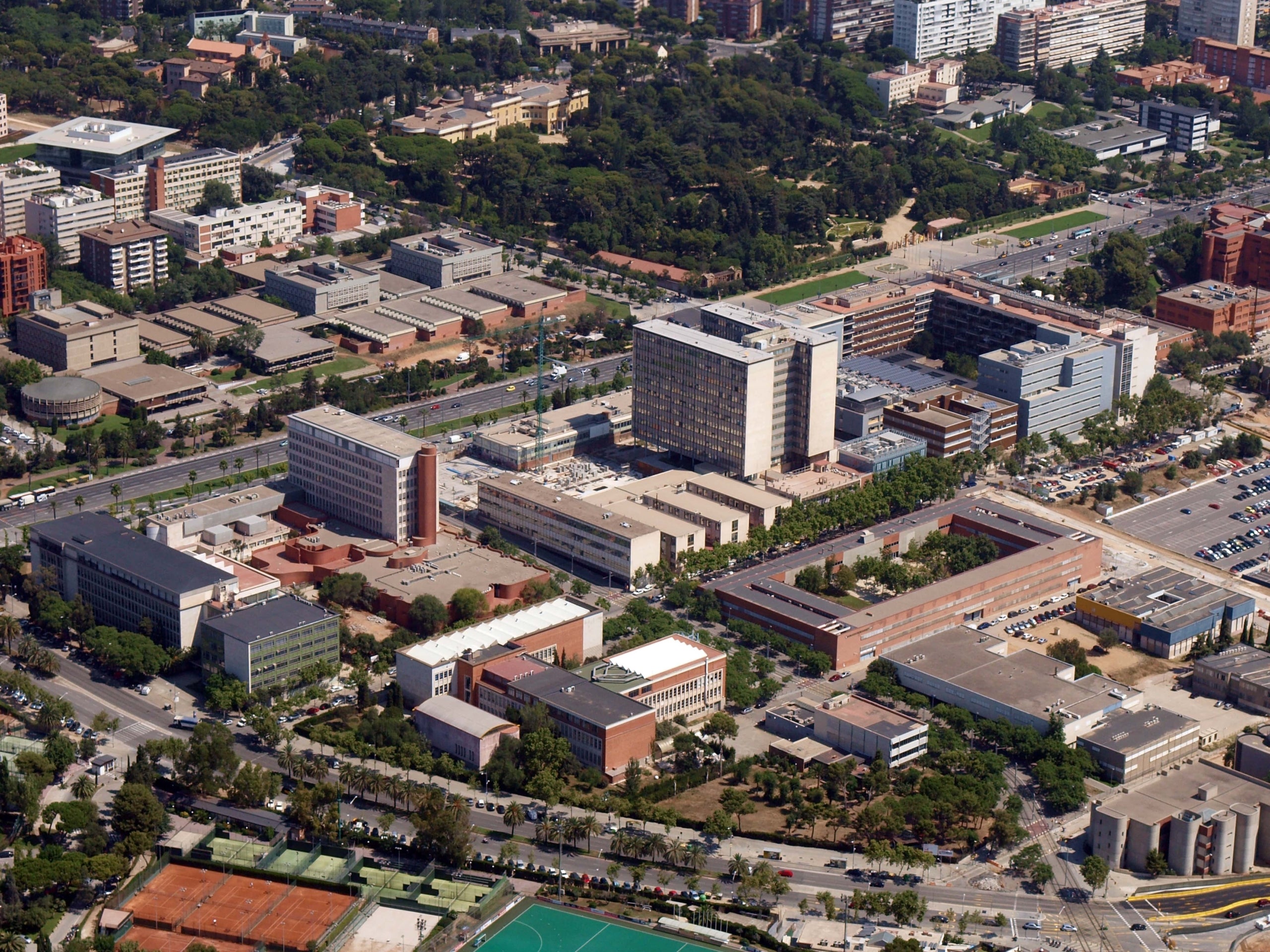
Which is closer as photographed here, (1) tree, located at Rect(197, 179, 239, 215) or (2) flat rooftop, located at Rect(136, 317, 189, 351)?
(2) flat rooftop, located at Rect(136, 317, 189, 351)

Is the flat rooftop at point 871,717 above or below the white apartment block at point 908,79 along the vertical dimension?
below

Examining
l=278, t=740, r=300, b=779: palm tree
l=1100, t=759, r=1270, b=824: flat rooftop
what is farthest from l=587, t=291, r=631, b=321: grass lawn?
l=1100, t=759, r=1270, b=824: flat rooftop

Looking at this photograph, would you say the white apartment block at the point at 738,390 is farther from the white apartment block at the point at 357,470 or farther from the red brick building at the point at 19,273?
the red brick building at the point at 19,273

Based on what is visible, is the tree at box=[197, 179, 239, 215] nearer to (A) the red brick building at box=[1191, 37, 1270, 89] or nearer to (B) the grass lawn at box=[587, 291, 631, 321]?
(B) the grass lawn at box=[587, 291, 631, 321]

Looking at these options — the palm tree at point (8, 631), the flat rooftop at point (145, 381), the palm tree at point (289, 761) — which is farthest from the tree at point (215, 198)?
the palm tree at point (289, 761)

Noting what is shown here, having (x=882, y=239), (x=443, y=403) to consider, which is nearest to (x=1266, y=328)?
(x=882, y=239)

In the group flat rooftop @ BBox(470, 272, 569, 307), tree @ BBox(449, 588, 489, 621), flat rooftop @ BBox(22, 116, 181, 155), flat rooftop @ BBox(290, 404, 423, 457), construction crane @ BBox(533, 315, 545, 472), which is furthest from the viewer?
flat rooftop @ BBox(22, 116, 181, 155)

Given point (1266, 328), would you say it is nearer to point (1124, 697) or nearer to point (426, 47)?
point (1124, 697)
